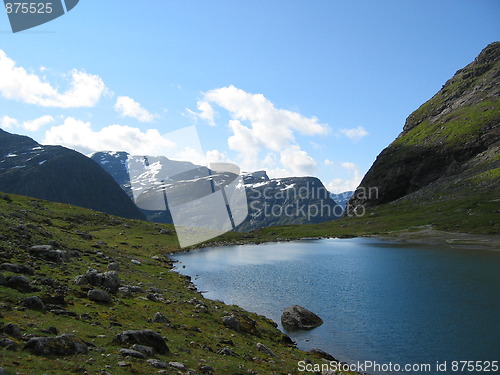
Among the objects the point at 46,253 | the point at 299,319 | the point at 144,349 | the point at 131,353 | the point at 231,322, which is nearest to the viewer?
the point at 131,353

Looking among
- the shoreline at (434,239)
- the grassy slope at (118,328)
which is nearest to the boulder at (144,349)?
the grassy slope at (118,328)

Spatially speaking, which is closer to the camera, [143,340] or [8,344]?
[8,344]

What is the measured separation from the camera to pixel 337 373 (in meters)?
26.8

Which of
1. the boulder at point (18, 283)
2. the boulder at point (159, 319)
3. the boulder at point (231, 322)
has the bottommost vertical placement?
the boulder at point (231, 322)

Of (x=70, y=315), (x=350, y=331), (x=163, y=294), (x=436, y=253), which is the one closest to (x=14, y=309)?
(x=70, y=315)

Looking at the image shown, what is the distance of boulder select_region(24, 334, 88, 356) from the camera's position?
16641 mm

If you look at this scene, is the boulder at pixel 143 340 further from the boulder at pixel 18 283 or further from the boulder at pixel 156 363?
the boulder at pixel 18 283

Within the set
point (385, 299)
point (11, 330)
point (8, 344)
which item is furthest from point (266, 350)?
point (385, 299)

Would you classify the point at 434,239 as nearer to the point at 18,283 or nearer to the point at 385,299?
the point at 385,299

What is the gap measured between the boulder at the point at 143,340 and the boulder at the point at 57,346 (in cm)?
282

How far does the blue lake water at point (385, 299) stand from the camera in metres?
36.4

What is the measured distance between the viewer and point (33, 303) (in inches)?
901

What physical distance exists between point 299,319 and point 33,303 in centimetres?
3097

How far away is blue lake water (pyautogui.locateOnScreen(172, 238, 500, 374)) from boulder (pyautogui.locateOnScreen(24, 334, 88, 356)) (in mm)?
25584
